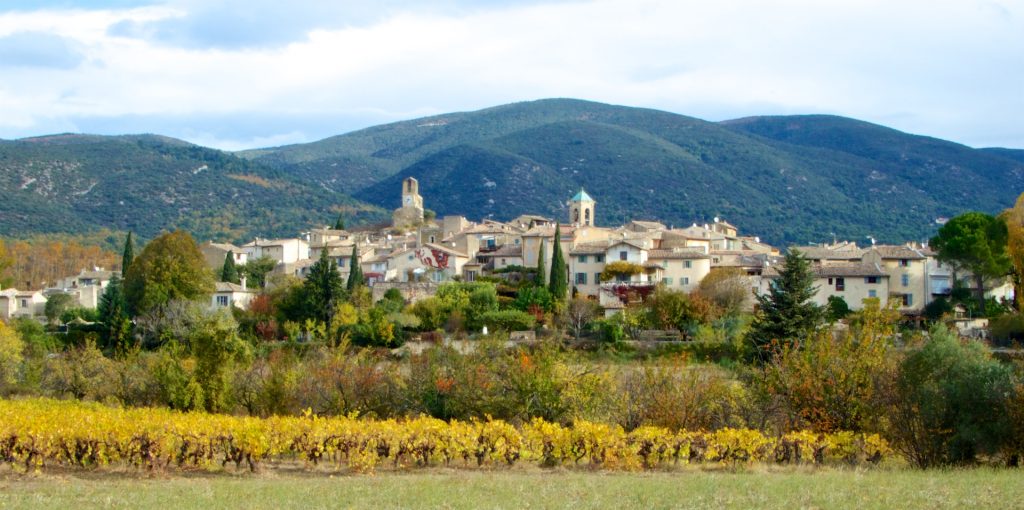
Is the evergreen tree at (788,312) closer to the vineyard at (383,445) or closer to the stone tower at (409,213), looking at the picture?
the vineyard at (383,445)

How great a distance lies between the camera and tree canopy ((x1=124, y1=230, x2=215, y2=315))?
198ft

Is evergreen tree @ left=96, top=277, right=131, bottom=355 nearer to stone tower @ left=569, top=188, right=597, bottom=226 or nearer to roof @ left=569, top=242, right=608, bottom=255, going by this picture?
roof @ left=569, top=242, right=608, bottom=255

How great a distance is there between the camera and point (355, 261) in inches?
2571

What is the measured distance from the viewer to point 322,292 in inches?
2349

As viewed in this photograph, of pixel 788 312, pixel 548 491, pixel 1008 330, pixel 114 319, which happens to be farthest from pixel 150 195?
pixel 548 491

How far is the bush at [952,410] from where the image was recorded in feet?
84.3

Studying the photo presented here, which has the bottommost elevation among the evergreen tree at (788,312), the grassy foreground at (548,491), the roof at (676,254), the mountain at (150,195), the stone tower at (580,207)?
the grassy foreground at (548,491)

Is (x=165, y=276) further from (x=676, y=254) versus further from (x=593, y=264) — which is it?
(x=676, y=254)

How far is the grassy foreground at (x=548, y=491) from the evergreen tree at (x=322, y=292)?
33.6 metres

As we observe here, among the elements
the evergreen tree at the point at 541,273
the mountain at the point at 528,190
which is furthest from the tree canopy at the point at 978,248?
the mountain at the point at 528,190

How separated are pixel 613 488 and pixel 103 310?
150 feet

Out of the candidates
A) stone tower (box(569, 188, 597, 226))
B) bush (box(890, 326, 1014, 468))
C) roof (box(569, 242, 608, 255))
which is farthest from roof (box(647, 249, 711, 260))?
bush (box(890, 326, 1014, 468))

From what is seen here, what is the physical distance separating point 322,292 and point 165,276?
28.6 feet

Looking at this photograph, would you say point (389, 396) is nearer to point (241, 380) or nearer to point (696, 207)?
point (241, 380)
